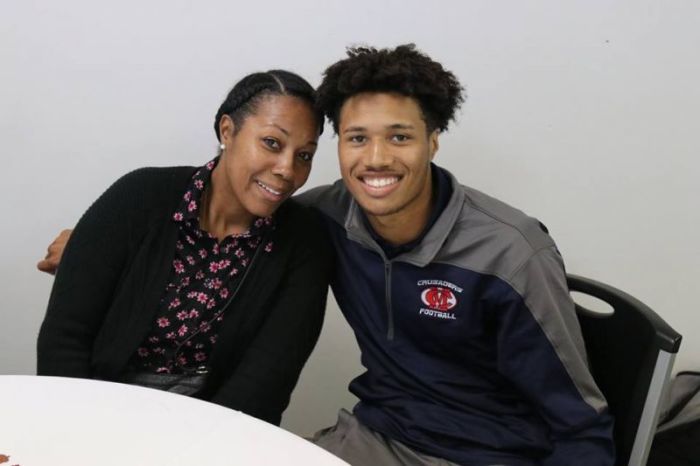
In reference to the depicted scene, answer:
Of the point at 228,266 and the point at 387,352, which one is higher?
the point at 228,266

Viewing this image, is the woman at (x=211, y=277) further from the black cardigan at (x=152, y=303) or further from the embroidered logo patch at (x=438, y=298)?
the embroidered logo patch at (x=438, y=298)

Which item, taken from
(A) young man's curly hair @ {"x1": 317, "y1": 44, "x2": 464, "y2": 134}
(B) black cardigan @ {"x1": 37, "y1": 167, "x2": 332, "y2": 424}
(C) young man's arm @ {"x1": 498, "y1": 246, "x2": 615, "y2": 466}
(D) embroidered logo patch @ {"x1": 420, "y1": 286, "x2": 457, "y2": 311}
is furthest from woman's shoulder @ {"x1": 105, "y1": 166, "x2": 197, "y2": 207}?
(C) young man's arm @ {"x1": 498, "y1": 246, "x2": 615, "y2": 466}

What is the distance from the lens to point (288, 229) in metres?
1.31

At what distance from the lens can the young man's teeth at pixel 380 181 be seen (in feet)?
3.87

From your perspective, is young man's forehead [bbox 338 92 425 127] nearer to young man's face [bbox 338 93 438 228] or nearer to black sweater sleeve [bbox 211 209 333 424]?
young man's face [bbox 338 93 438 228]

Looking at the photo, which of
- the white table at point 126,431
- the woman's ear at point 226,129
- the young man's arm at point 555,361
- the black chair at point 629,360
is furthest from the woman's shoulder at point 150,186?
the black chair at point 629,360

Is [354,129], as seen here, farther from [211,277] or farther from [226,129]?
[211,277]

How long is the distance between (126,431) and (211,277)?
0.48 meters

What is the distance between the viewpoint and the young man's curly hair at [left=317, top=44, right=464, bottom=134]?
3.80 feet

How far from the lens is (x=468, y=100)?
1.60 metres

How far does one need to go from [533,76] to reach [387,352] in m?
0.82

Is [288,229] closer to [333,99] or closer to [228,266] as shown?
[228,266]

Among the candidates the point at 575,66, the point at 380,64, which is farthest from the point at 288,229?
the point at 575,66

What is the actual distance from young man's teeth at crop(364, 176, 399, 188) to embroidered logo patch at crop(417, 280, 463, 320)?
0.66 feet
